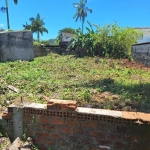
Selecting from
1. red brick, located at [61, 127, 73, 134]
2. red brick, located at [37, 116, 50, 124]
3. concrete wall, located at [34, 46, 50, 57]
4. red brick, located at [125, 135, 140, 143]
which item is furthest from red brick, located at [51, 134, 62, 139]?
concrete wall, located at [34, 46, 50, 57]

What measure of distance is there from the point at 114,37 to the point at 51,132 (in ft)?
37.4

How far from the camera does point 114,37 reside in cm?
1316

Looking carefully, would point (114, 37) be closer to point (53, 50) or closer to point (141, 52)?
point (141, 52)

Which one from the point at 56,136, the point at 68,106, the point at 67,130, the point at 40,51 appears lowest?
the point at 56,136

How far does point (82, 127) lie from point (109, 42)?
36.9 feet

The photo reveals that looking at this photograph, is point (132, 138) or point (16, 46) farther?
point (16, 46)

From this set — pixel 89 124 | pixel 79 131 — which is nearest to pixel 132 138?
pixel 89 124

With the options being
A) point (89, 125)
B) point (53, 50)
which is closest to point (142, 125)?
point (89, 125)

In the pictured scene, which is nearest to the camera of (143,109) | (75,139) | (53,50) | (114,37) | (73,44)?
(75,139)

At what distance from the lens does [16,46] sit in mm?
10867

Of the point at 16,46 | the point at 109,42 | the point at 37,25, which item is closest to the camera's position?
the point at 16,46

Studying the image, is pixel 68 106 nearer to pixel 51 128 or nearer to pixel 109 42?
pixel 51 128

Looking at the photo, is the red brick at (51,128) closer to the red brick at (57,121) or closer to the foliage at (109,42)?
the red brick at (57,121)

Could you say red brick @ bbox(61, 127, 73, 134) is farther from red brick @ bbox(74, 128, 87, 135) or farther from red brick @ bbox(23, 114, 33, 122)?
red brick @ bbox(23, 114, 33, 122)
